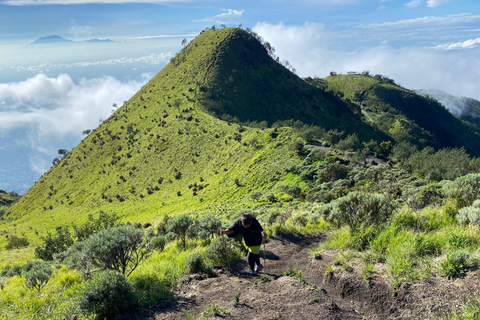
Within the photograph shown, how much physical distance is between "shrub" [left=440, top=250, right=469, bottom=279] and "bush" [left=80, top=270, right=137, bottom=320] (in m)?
6.84

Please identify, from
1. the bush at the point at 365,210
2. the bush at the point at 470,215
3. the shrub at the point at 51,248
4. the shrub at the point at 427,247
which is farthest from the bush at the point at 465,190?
the shrub at the point at 51,248

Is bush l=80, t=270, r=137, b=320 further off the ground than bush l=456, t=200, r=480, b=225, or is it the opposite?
bush l=456, t=200, r=480, b=225

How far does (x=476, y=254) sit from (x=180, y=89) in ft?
309

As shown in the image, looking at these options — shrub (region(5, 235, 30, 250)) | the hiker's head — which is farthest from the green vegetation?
the hiker's head

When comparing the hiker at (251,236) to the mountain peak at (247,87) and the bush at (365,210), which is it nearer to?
the bush at (365,210)

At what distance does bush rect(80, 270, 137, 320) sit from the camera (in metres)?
5.72

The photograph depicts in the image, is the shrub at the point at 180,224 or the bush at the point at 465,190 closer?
the bush at the point at 465,190

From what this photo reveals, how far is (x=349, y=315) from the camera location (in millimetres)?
5504

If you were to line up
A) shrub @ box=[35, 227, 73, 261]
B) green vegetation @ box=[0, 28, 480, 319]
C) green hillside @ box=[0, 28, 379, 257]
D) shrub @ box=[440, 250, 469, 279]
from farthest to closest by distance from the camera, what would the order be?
green hillside @ box=[0, 28, 379, 257]
shrub @ box=[35, 227, 73, 261]
green vegetation @ box=[0, 28, 480, 319]
shrub @ box=[440, 250, 469, 279]

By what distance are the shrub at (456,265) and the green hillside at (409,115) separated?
119 metres

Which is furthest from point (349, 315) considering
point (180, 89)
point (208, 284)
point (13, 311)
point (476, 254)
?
point (180, 89)

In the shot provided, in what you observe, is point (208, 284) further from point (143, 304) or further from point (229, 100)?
point (229, 100)

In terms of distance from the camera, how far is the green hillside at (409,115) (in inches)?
4769

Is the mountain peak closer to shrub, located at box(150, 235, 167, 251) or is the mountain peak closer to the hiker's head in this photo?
shrub, located at box(150, 235, 167, 251)
